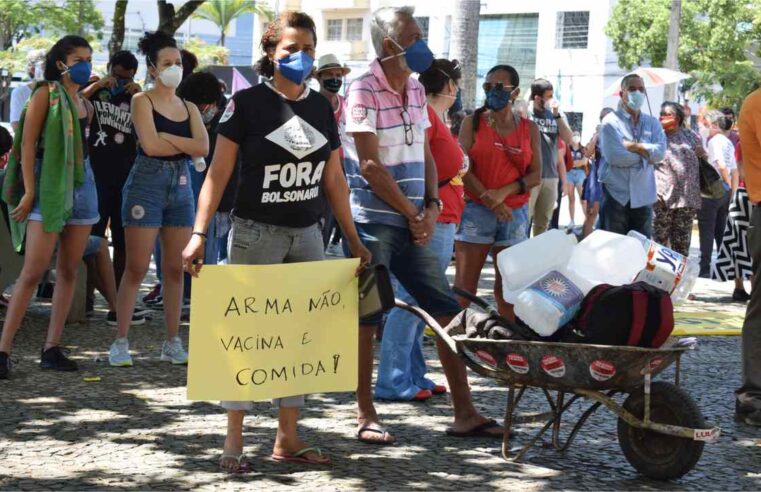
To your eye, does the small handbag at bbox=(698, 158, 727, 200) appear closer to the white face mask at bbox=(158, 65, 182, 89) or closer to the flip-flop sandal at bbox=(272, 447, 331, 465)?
the white face mask at bbox=(158, 65, 182, 89)

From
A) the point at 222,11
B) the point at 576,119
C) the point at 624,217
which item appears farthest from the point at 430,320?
the point at 222,11

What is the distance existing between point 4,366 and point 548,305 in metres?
3.47

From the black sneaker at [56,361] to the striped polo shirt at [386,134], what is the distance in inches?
94.7

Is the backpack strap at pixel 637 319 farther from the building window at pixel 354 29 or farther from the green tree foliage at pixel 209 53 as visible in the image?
the building window at pixel 354 29

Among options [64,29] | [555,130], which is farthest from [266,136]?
[64,29]

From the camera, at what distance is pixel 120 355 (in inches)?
301

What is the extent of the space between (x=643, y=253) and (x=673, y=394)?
2.59ft

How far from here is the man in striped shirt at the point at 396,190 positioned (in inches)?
231

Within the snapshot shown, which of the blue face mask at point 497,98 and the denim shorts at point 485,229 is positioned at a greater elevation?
the blue face mask at point 497,98

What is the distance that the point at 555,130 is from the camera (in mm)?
13227

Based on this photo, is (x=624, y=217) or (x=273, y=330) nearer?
(x=273, y=330)

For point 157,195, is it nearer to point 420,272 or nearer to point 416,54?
point 420,272

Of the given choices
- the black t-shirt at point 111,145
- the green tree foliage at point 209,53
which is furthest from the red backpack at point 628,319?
the green tree foliage at point 209,53

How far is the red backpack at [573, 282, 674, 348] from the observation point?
16.8 feet
